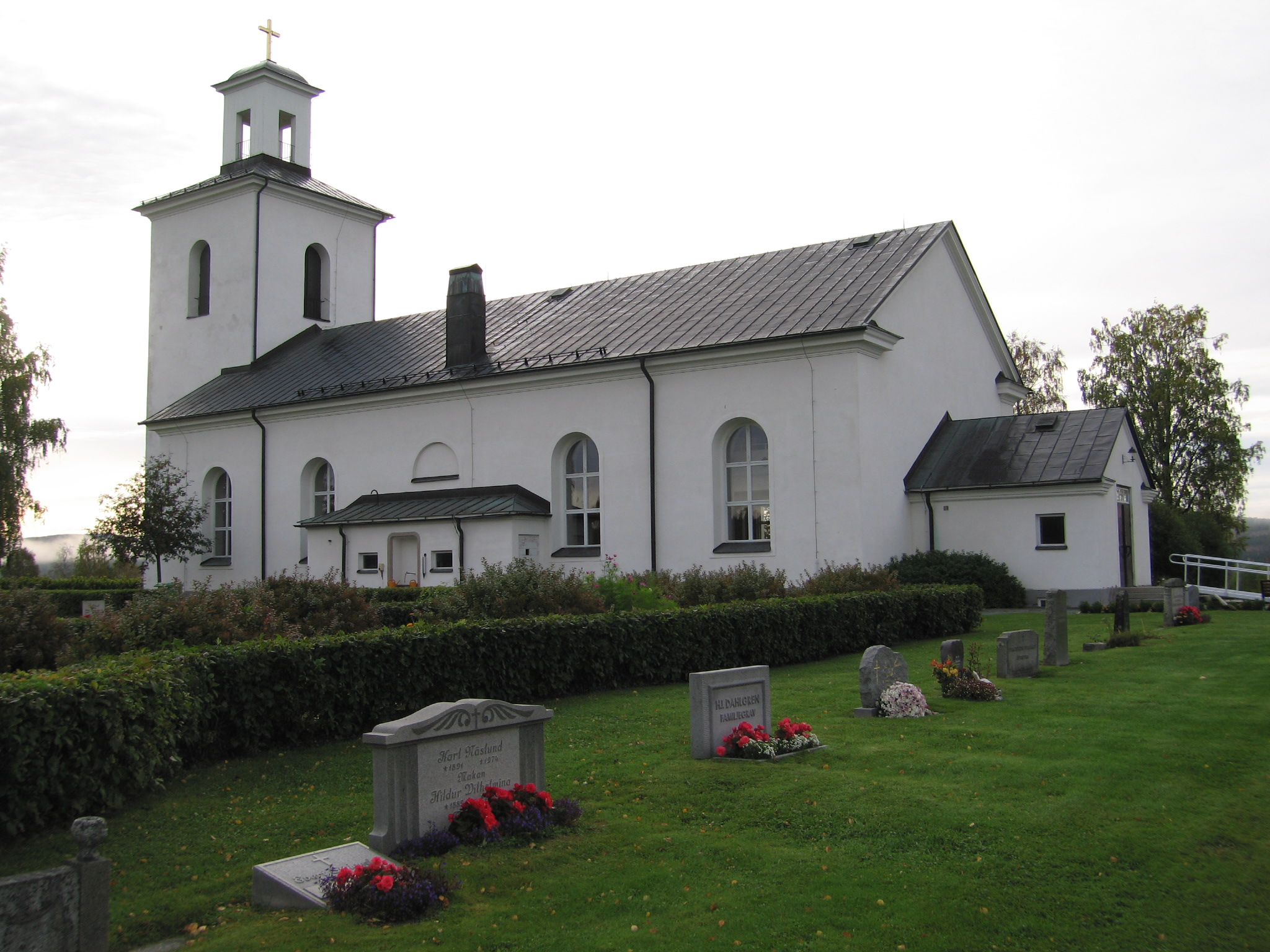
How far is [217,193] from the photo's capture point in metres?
33.8

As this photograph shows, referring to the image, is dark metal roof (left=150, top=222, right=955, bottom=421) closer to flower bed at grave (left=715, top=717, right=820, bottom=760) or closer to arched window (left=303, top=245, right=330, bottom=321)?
arched window (left=303, top=245, right=330, bottom=321)

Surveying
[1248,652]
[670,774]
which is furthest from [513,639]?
[1248,652]

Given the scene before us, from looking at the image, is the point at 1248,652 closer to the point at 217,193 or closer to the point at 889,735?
the point at 889,735

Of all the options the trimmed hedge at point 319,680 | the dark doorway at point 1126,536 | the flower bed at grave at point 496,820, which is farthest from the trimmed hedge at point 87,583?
the dark doorway at point 1126,536

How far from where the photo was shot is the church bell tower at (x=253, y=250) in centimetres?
3344

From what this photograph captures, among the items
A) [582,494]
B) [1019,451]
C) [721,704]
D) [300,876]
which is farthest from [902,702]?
[582,494]

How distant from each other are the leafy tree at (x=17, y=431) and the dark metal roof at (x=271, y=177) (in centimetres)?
785

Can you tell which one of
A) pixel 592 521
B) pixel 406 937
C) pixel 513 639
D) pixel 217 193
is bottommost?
pixel 406 937

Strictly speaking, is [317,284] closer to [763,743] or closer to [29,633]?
[29,633]

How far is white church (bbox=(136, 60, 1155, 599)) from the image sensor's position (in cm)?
2222

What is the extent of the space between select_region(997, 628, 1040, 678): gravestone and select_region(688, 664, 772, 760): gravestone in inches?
193

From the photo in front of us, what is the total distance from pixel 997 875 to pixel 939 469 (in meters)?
19.0

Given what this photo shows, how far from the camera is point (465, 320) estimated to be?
2777 cm

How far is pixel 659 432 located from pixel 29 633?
14819mm
